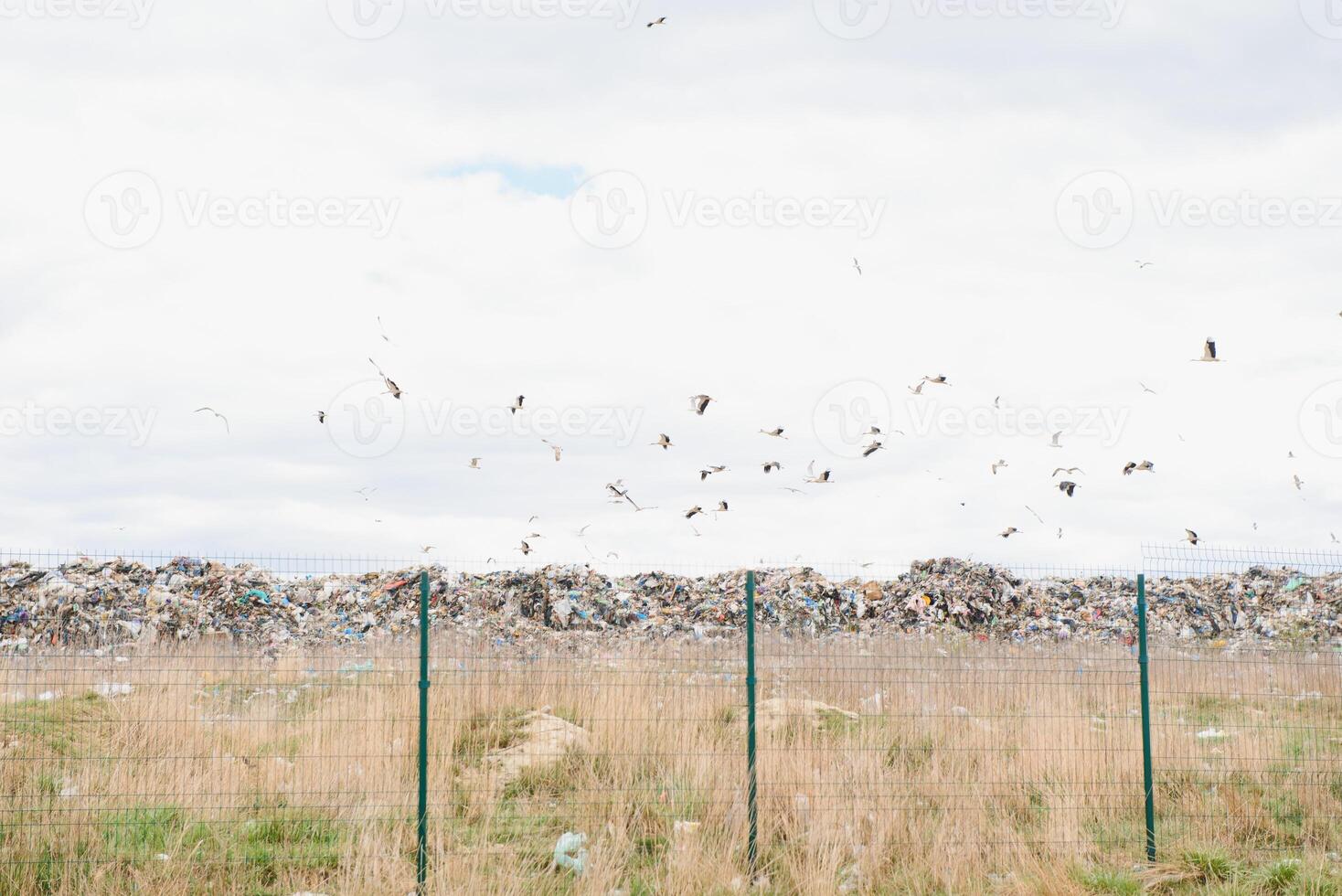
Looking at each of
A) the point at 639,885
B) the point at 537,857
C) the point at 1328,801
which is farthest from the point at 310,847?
the point at 1328,801

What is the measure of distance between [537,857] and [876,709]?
4565 mm

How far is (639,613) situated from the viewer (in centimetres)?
1892

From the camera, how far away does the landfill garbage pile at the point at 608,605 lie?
16953 millimetres

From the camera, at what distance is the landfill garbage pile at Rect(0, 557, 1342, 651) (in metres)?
17.0

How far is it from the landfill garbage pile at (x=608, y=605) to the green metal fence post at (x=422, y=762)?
8752mm

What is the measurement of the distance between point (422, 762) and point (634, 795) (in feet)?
5.31

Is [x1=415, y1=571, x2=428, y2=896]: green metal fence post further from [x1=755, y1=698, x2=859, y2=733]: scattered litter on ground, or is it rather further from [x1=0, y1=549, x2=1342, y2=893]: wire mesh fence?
[x1=755, y1=698, x2=859, y2=733]: scattered litter on ground

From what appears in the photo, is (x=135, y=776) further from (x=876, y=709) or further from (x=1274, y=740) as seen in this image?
(x=1274, y=740)

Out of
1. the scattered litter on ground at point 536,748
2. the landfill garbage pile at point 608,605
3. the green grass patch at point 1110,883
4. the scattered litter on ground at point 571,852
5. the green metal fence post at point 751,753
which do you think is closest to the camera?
the green grass patch at point 1110,883

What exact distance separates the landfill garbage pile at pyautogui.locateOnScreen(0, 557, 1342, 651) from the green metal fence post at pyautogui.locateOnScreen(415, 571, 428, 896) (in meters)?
8.75

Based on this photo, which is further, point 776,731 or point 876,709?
point 876,709

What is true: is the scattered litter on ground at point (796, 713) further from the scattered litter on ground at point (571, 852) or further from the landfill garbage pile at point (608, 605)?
the landfill garbage pile at point (608, 605)

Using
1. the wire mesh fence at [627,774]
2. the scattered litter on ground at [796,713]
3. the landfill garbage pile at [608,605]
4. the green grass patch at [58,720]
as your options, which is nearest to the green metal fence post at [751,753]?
the wire mesh fence at [627,774]

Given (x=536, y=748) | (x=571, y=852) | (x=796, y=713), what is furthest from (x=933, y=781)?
(x=536, y=748)
